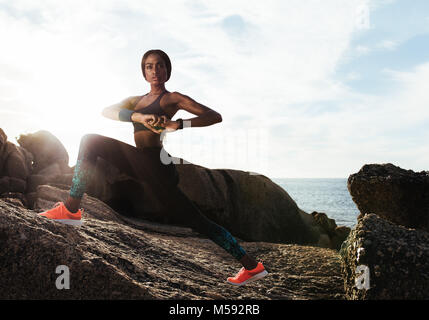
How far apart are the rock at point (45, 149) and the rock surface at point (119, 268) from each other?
2247 centimetres

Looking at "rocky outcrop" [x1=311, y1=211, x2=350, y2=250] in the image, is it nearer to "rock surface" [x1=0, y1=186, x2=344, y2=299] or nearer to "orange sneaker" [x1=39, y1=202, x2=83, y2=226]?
"rock surface" [x1=0, y1=186, x2=344, y2=299]

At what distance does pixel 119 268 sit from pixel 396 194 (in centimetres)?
519

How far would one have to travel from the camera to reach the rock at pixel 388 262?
4.27 m

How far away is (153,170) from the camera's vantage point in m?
4.23

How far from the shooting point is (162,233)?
8805 millimetres

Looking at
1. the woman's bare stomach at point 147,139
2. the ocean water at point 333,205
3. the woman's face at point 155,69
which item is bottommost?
the ocean water at point 333,205

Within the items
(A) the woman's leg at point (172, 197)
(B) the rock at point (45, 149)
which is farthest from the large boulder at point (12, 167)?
(A) the woman's leg at point (172, 197)

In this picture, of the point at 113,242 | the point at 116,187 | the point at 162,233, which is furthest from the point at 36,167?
the point at 113,242

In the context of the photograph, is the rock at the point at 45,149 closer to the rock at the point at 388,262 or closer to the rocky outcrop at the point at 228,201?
the rocky outcrop at the point at 228,201

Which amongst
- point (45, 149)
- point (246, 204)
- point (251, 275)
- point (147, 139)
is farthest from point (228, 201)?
point (45, 149)

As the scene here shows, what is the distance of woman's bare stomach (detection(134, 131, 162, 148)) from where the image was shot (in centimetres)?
425

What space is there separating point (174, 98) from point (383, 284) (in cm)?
324

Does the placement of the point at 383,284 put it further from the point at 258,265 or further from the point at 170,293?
the point at 170,293

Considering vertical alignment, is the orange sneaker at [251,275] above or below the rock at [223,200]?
below
